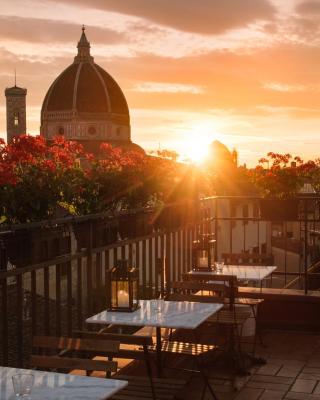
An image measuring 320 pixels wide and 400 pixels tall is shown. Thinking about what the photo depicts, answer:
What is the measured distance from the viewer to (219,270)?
7.18 m

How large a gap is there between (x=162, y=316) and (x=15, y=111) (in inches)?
3611

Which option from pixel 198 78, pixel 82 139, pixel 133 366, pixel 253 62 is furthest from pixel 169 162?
pixel 82 139

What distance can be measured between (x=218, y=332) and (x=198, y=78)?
6.74 meters

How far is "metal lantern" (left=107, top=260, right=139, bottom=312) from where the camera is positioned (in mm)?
5158

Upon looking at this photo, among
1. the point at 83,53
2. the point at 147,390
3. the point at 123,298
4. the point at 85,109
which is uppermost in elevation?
the point at 83,53

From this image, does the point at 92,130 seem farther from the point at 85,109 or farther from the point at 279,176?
the point at 279,176

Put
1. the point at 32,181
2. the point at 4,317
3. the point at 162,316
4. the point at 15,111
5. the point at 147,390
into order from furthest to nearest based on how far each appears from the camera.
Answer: the point at 15,111
the point at 32,181
the point at 162,316
the point at 4,317
the point at 147,390

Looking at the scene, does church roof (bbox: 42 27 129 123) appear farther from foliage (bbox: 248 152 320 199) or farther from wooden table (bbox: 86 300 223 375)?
wooden table (bbox: 86 300 223 375)

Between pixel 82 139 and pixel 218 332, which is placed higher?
pixel 82 139

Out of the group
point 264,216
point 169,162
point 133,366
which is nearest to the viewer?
point 133,366

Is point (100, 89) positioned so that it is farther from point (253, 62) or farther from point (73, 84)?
point (253, 62)

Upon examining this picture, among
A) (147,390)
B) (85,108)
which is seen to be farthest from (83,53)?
(147,390)

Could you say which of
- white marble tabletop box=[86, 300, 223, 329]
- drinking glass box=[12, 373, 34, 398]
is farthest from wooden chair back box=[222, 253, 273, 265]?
drinking glass box=[12, 373, 34, 398]

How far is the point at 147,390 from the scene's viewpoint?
422 cm
